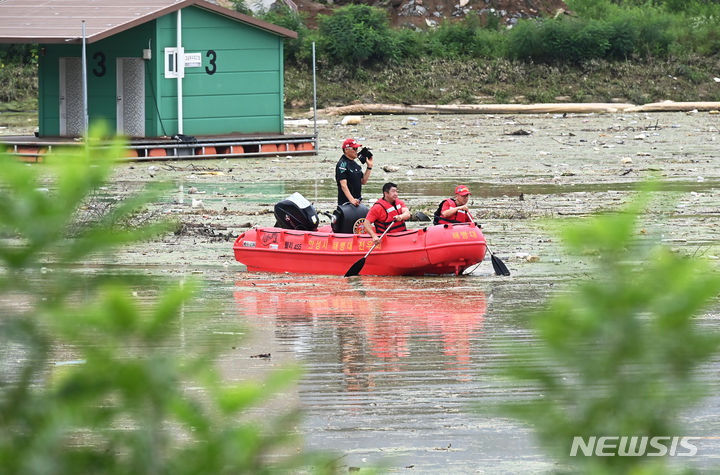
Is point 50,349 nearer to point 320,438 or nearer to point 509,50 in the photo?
point 320,438

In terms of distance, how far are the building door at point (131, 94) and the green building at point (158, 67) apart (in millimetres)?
21

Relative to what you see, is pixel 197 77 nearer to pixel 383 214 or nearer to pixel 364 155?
pixel 364 155

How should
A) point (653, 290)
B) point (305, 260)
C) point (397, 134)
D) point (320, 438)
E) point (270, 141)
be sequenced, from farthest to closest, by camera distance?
point (397, 134), point (270, 141), point (305, 260), point (320, 438), point (653, 290)

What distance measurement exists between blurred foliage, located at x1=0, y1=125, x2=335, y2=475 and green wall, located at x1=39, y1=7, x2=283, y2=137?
24512 mm

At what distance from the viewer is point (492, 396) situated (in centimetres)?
765

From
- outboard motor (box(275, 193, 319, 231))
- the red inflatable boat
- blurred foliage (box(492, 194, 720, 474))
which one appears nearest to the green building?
outboard motor (box(275, 193, 319, 231))

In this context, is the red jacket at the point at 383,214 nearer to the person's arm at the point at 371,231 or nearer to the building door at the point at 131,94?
the person's arm at the point at 371,231

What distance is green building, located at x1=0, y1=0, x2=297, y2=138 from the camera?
85.2 ft

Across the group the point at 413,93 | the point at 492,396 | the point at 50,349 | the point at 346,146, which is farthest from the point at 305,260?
the point at 413,93

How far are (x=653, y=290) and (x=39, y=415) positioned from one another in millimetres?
899

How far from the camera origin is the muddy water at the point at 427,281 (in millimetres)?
6684

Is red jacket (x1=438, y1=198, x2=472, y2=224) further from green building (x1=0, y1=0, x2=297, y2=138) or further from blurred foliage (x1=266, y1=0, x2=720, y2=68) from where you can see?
blurred foliage (x1=266, y1=0, x2=720, y2=68)

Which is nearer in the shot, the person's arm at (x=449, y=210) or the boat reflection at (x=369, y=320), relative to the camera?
the boat reflection at (x=369, y=320)

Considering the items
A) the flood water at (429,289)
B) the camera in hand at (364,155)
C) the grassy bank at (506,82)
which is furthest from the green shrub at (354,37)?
the camera in hand at (364,155)
